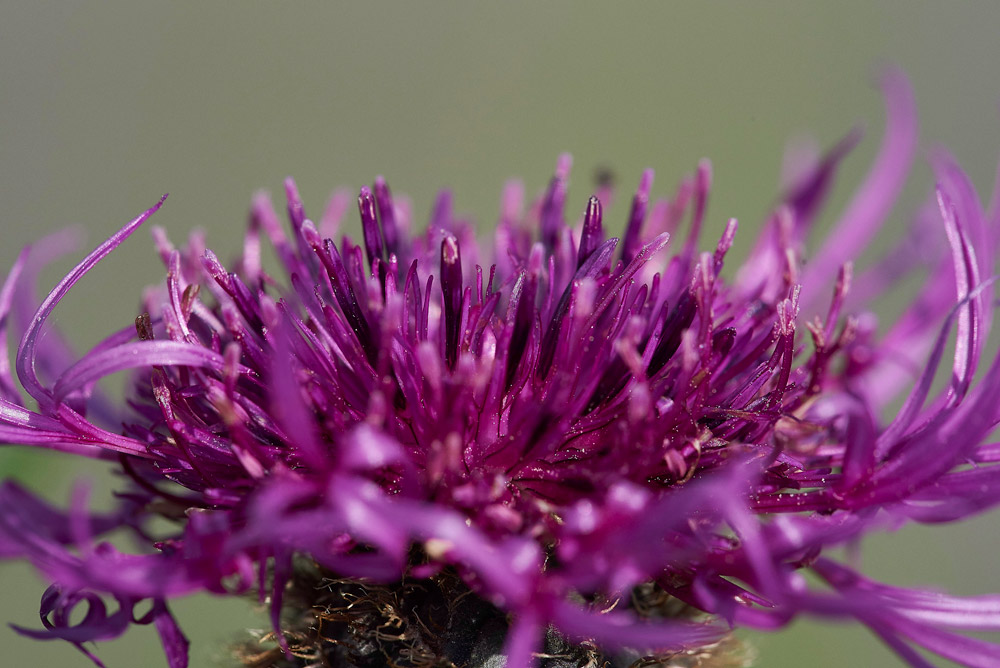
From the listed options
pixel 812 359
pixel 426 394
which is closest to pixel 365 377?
pixel 426 394

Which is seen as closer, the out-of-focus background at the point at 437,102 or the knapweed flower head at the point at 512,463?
the knapweed flower head at the point at 512,463

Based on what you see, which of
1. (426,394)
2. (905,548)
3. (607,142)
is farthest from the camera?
(607,142)

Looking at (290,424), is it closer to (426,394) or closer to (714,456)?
(426,394)

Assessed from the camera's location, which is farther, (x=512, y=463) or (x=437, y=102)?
(x=437, y=102)

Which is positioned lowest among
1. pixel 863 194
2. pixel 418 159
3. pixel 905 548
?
pixel 905 548
